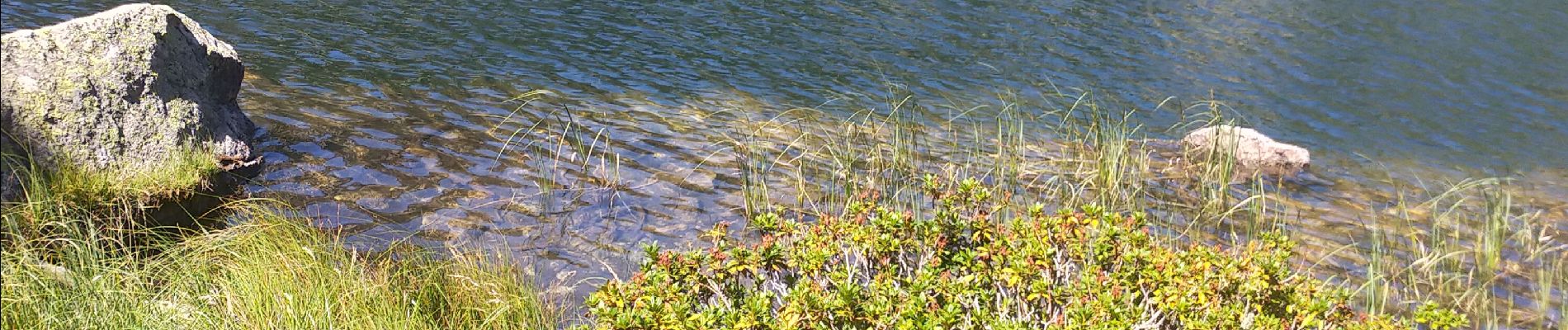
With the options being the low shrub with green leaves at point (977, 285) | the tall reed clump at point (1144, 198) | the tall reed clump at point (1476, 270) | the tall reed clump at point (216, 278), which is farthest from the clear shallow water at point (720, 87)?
the low shrub with green leaves at point (977, 285)

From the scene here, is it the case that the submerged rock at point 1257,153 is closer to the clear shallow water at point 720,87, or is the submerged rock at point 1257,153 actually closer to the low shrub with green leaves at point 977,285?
the clear shallow water at point 720,87

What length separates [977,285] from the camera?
4500 millimetres

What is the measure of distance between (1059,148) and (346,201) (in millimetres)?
6109

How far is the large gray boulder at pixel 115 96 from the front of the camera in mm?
6902

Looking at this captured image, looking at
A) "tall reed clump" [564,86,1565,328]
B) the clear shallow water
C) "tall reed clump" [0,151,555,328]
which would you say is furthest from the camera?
the clear shallow water

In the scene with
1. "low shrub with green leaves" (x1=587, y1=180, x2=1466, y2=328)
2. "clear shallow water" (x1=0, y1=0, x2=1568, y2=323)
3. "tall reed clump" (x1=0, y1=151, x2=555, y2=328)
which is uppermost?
"low shrub with green leaves" (x1=587, y1=180, x2=1466, y2=328)

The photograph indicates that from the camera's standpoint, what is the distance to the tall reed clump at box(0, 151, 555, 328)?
472 centimetres

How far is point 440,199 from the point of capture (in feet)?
25.3

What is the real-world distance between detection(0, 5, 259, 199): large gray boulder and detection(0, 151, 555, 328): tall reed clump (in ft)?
1.50

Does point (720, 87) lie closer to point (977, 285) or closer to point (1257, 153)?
point (1257, 153)

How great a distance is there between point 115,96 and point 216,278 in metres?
3.11

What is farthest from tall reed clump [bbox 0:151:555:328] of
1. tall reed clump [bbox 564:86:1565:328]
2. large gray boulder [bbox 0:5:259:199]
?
tall reed clump [bbox 564:86:1565:328]

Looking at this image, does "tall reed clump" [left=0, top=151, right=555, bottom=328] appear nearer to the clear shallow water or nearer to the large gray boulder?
the large gray boulder

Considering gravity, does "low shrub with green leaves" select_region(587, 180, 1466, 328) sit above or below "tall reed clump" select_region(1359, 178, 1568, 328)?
above
